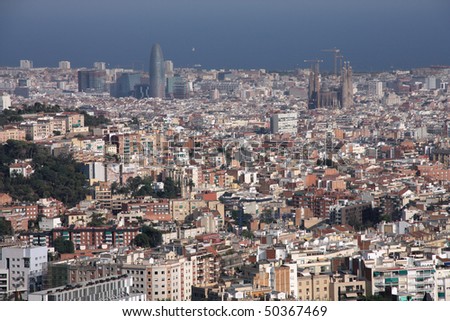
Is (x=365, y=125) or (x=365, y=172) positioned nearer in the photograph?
(x=365, y=172)

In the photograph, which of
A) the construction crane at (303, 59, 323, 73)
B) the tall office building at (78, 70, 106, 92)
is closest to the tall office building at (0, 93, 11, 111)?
the tall office building at (78, 70, 106, 92)

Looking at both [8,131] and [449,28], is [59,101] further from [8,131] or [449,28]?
[449,28]

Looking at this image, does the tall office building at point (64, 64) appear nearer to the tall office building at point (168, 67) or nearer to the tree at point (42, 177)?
the tall office building at point (168, 67)

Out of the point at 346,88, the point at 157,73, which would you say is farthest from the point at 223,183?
the point at 346,88

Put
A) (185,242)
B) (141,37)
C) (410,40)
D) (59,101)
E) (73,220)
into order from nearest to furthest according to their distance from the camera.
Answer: (185,242), (73,220), (141,37), (410,40), (59,101)

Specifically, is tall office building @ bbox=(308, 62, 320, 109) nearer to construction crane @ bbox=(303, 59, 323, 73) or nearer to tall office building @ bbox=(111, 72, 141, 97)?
construction crane @ bbox=(303, 59, 323, 73)

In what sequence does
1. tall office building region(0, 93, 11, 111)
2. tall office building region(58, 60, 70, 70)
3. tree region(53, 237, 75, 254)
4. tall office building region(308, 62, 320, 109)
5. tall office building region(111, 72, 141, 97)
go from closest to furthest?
tree region(53, 237, 75, 254) → tall office building region(58, 60, 70, 70) → tall office building region(0, 93, 11, 111) → tall office building region(111, 72, 141, 97) → tall office building region(308, 62, 320, 109)
